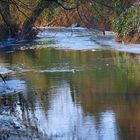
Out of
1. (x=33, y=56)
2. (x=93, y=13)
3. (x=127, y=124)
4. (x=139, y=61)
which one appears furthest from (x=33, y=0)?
(x=33, y=56)

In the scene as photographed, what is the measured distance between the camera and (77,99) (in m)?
14.4

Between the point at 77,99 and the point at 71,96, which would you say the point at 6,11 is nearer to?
the point at 71,96

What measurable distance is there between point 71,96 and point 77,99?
0.44m

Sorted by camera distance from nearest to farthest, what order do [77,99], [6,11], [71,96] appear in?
[77,99], [71,96], [6,11]

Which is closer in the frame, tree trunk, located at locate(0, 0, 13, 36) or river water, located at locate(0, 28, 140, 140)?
tree trunk, located at locate(0, 0, 13, 36)

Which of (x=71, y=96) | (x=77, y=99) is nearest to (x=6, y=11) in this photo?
(x=71, y=96)

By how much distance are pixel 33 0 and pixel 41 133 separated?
5202mm

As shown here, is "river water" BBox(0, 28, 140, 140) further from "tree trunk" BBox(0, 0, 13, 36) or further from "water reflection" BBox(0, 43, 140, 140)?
"tree trunk" BBox(0, 0, 13, 36)

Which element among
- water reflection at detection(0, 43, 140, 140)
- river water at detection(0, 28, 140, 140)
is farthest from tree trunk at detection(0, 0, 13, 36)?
water reflection at detection(0, 43, 140, 140)

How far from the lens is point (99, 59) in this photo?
79.6 feet

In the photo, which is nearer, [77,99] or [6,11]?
[77,99]

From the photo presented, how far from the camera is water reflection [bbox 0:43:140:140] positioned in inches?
424

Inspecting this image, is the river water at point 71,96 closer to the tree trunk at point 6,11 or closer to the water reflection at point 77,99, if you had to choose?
the water reflection at point 77,99

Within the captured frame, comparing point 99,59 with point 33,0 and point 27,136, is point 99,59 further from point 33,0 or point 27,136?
point 27,136
